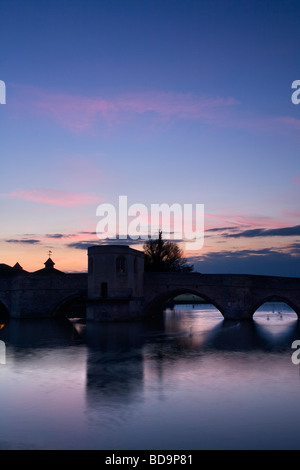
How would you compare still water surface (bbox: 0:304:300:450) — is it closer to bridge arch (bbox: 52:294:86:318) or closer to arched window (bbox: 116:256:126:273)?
arched window (bbox: 116:256:126:273)

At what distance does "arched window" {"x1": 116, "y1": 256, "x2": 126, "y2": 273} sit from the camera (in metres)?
47.8

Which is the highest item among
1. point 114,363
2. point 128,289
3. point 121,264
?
point 121,264

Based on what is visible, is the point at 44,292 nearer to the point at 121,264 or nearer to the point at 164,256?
the point at 121,264

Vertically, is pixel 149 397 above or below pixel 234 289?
below

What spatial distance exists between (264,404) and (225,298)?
34.6m

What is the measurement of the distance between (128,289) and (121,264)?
2423 mm

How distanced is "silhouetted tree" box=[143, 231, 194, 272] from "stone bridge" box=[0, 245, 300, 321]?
66.7 ft

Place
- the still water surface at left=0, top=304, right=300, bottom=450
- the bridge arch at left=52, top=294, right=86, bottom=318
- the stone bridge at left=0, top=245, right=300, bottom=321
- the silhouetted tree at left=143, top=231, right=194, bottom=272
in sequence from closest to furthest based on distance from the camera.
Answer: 1. the still water surface at left=0, top=304, right=300, bottom=450
2. the stone bridge at left=0, top=245, right=300, bottom=321
3. the bridge arch at left=52, top=294, right=86, bottom=318
4. the silhouetted tree at left=143, top=231, right=194, bottom=272

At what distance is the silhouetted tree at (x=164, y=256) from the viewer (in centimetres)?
7512

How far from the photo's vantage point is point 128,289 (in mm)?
47656

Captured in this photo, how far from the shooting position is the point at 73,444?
1162 centimetres

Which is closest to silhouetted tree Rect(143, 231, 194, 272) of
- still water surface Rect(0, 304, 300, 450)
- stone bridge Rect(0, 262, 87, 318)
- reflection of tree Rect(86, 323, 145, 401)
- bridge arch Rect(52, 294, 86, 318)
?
bridge arch Rect(52, 294, 86, 318)

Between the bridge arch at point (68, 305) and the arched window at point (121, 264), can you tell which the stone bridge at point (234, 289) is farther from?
the bridge arch at point (68, 305)

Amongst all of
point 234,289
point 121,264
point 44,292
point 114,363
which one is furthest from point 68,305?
point 114,363
